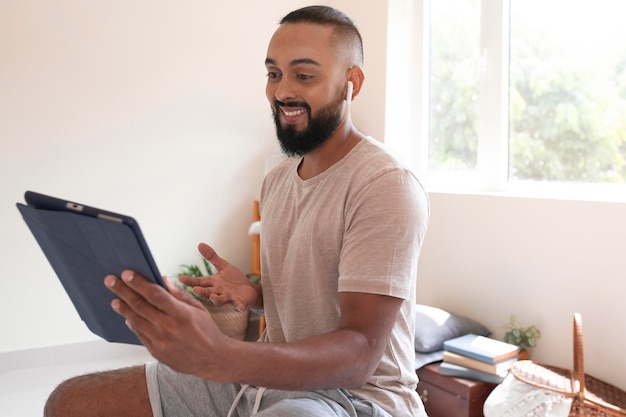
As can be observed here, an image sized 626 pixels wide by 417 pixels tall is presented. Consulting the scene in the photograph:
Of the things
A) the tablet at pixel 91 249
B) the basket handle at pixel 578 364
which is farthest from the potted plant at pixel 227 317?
the tablet at pixel 91 249

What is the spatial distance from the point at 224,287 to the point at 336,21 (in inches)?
26.2

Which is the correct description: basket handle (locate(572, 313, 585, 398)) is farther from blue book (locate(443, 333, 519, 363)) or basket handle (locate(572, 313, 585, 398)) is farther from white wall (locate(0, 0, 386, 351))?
white wall (locate(0, 0, 386, 351))

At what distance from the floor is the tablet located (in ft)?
5.70

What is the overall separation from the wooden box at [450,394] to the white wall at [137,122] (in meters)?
1.37

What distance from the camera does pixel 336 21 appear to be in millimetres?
1491

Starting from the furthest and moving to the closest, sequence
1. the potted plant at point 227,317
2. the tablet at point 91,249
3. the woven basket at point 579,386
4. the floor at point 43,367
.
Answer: the potted plant at point 227,317, the floor at point 43,367, the woven basket at point 579,386, the tablet at point 91,249

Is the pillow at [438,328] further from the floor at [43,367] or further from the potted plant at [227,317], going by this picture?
the floor at [43,367]

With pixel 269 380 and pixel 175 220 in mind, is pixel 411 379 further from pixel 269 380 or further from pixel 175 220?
pixel 175 220

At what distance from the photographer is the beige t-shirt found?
1.20 m

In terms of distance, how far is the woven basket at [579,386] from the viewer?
1941mm

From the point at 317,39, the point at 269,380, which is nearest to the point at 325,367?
the point at 269,380

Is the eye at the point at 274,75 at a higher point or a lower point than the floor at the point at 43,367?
higher

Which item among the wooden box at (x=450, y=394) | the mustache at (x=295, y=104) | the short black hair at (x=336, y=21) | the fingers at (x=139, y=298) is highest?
the short black hair at (x=336, y=21)

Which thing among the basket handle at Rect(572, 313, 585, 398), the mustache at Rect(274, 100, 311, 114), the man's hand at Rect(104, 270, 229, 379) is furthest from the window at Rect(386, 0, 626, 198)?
the man's hand at Rect(104, 270, 229, 379)
